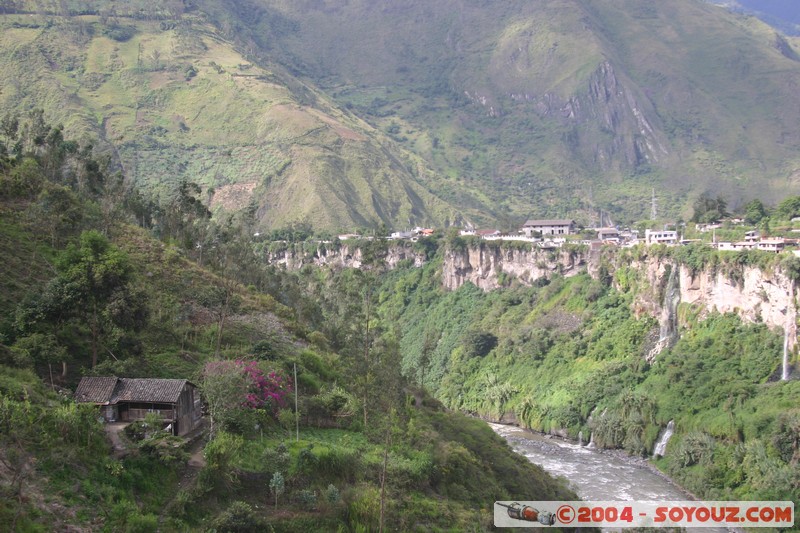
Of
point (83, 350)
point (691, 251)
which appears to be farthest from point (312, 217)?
point (83, 350)

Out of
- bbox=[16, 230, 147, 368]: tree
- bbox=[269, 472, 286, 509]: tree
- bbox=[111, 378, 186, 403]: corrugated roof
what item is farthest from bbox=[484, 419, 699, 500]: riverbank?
bbox=[16, 230, 147, 368]: tree

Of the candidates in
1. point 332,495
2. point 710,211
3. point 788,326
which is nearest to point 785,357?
point 788,326

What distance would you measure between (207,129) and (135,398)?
160026mm

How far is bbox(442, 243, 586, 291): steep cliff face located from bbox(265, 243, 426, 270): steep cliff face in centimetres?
1053

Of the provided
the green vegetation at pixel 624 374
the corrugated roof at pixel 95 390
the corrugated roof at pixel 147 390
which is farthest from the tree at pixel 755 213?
the corrugated roof at pixel 95 390

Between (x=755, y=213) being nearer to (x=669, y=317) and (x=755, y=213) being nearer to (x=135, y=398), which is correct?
(x=669, y=317)

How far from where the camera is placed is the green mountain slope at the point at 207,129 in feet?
521

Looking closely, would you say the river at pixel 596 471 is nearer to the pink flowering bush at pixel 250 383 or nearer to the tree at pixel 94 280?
the pink flowering bush at pixel 250 383

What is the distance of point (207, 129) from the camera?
180 metres

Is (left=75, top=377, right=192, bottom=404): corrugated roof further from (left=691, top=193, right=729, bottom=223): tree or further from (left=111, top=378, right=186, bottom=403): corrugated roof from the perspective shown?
(left=691, top=193, right=729, bottom=223): tree

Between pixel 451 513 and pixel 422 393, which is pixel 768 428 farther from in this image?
pixel 451 513

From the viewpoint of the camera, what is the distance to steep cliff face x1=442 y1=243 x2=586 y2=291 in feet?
336

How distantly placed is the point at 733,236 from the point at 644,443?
31.3 metres

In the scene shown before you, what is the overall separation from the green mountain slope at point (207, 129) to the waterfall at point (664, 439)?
315 feet
